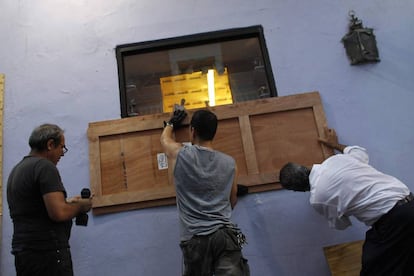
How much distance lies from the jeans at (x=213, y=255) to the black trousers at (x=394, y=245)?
679mm

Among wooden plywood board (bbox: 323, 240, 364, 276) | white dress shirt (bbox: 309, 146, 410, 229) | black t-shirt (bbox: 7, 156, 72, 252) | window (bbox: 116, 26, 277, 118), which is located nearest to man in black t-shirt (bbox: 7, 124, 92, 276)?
black t-shirt (bbox: 7, 156, 72, 252)

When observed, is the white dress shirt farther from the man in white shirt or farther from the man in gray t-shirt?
the man in gray t-shirt

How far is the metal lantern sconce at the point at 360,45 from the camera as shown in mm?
2678

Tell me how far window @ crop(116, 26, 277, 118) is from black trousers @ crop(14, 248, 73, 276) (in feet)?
4.09

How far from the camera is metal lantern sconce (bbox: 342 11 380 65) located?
2.68 m

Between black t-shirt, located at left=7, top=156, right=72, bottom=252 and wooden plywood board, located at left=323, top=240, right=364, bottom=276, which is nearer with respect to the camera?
black t-shirt, located at left=7, top=156, right=72, bottom=252

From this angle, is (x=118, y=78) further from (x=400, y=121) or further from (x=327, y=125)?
(x=400, y=121)

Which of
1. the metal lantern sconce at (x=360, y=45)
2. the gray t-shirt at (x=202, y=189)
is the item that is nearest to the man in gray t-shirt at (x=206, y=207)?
the gray t-shirt at (x=202, y=189)

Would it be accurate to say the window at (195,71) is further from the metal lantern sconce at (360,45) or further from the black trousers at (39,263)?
the black trousers at (39,263)

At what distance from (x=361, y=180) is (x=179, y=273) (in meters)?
1.24

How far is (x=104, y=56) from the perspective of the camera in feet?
9.17

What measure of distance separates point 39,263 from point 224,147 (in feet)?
4.37

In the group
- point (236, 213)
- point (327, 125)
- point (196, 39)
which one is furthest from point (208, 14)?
point (236, 213)

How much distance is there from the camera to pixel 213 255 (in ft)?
6.04
